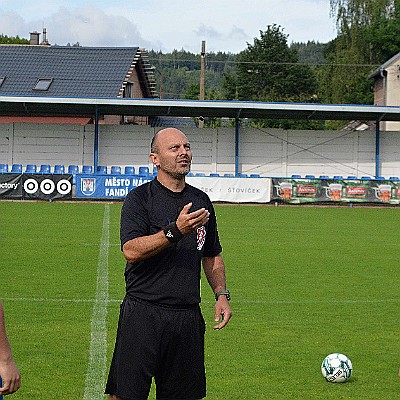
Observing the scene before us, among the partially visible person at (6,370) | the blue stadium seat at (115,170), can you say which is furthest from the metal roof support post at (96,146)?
the partially visible person at (6,370)

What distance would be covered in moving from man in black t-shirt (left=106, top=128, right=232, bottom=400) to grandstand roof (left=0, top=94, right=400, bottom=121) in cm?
3437

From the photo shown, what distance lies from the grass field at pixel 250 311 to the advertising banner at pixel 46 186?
11555 millimetres

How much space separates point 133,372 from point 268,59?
9315 centimetres

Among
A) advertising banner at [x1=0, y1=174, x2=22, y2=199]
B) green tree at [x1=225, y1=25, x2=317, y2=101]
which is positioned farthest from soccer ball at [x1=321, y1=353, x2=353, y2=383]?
green tree at [x1=225, y1=25, x2=317, y2=101]

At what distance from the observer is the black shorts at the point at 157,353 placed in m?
5.48

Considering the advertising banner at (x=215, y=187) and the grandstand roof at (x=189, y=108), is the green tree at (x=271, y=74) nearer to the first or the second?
the grandstand roof at (x=189, y=108)

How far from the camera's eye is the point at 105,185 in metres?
36.0

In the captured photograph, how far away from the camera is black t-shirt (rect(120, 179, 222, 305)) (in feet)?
18.0

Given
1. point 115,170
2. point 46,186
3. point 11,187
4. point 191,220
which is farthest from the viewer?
point 115,170

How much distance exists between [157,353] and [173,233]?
79 cm

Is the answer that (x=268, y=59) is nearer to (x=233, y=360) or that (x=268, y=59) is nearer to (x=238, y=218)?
(x=238, y=218)

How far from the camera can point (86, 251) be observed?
18.3 meters

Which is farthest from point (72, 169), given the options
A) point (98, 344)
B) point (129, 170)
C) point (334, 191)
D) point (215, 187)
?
point (98, 344)

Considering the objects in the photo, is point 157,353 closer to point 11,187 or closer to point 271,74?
point 11,187
